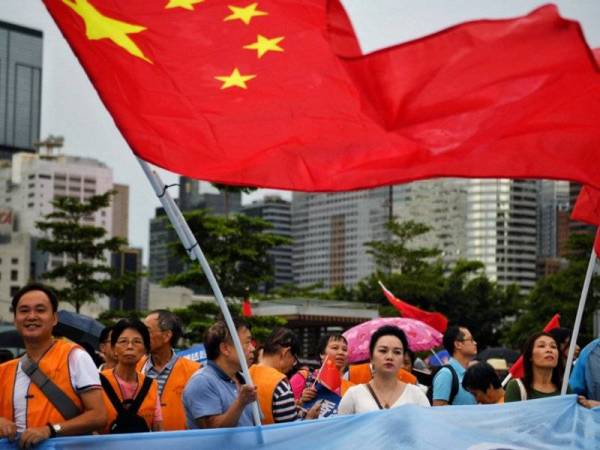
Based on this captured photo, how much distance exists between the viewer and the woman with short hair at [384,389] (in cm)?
729

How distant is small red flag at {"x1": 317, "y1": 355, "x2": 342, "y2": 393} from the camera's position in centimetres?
912

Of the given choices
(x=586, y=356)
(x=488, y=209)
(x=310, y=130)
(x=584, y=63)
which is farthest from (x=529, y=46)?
(x=488, y=209)

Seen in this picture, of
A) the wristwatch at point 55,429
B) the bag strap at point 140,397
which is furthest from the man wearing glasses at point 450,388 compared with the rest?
the wristwatch at point 55,429

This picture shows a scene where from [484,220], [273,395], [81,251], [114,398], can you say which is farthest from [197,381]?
[484,220]

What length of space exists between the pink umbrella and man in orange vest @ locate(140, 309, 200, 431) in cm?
493

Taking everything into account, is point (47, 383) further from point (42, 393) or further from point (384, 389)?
point (384, 389)

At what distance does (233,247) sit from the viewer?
34.6 m

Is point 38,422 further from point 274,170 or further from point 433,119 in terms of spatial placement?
point 433,119

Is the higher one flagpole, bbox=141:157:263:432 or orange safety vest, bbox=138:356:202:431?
flagpole, bbox=141:157:263:432

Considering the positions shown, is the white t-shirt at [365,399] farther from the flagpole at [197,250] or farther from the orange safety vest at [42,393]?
the orange safety vest at [42,393]

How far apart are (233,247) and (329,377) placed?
25.6 meters

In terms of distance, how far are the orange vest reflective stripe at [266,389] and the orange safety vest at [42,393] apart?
6.54 ft

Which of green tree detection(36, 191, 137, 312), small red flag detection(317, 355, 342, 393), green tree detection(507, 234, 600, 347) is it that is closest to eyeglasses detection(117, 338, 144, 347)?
→ small red flag detection(317, 355, 342, 393)

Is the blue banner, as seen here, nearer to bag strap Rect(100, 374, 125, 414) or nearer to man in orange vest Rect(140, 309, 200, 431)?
bag strap Rect(100, 374, 125, 414)
